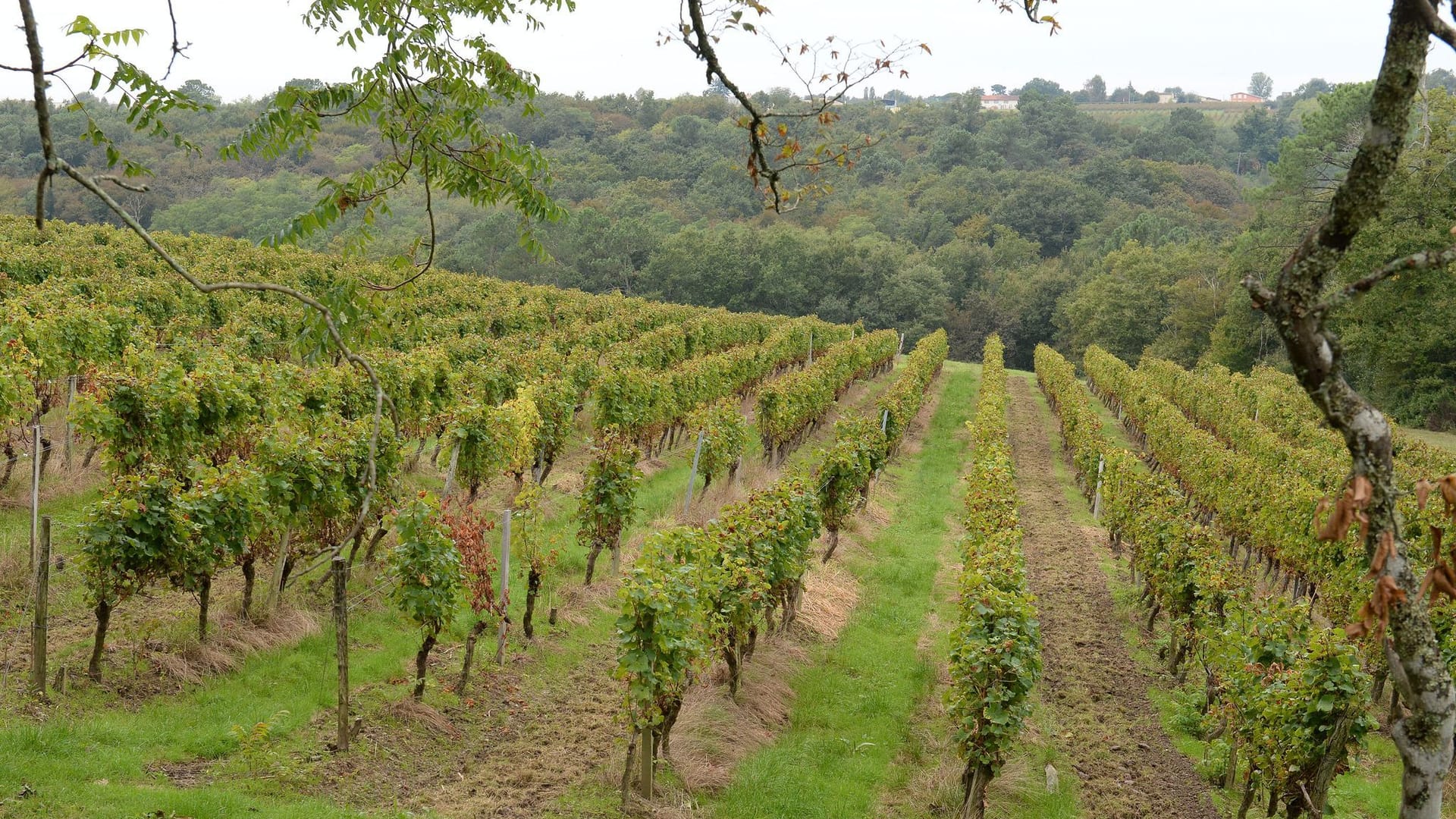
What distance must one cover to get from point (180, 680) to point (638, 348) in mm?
17397

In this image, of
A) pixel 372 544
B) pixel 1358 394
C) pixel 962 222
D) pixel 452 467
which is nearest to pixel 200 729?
pixel 372 544

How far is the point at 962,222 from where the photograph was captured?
84.8 m

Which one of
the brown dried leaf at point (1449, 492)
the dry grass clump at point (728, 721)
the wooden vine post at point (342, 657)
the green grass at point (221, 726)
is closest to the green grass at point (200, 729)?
the green grass at point (221, 726)

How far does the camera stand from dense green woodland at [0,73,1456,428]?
1459 inches

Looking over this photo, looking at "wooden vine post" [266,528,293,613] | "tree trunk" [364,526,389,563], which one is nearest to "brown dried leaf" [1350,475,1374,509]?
"wooden vine post" [266,528,293,613]

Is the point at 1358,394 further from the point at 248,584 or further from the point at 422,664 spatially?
the point at 248,584

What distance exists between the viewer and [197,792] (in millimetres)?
5980

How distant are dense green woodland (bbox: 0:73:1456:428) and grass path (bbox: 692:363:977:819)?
46.8 feet

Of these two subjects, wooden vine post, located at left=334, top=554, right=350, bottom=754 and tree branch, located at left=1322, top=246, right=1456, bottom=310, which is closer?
tree branch, located at left=1322, top=246, right=1456, bottom=310

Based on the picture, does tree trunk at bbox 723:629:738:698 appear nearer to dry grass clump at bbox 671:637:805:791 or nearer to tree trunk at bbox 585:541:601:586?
dry grass clump at bbox 671:637:805:791

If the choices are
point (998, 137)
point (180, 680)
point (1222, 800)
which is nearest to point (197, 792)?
point (180, 680)

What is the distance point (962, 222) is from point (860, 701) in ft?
264

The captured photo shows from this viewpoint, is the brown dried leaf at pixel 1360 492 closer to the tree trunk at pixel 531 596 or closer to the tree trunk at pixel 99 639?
the tree trunk at pixel 99 639

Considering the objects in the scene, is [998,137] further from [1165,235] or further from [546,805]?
[546,805]
